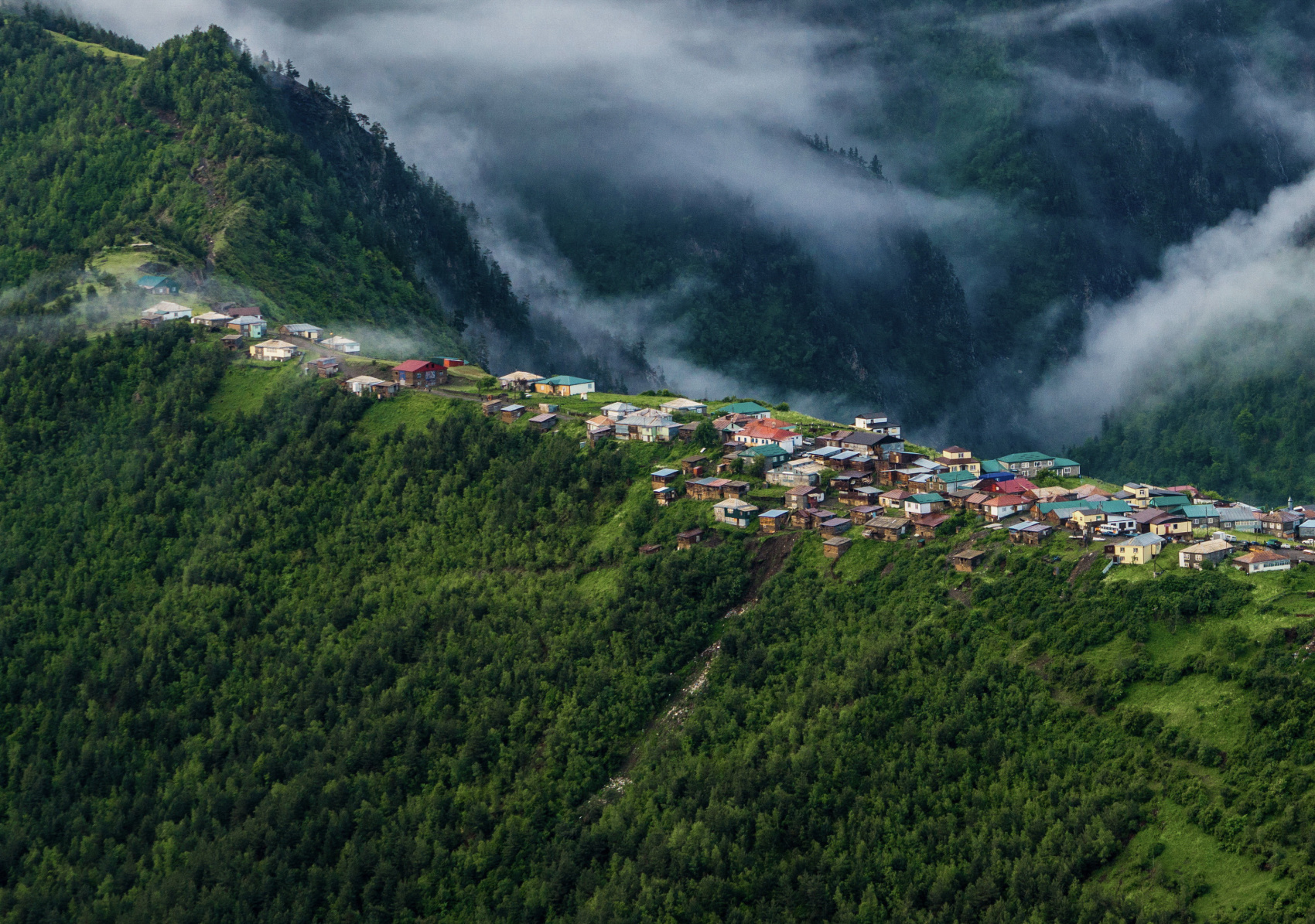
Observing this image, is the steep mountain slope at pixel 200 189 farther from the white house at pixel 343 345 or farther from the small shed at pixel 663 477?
the small shed at pixel 663 477

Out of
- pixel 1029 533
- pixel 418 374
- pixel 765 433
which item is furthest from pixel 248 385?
pixel 1029 533

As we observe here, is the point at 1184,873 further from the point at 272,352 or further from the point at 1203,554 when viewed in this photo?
the point at 272,352

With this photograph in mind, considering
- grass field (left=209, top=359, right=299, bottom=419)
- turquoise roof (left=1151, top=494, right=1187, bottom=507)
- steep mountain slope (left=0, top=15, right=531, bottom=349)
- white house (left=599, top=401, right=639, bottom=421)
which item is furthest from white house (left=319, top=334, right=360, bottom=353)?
turquoise roof (left=1151, top=494, right=1187, bottom=507)

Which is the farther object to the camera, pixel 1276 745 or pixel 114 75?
pixel 114 75

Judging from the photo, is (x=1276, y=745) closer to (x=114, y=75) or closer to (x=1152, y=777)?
(x=1152, y=777)

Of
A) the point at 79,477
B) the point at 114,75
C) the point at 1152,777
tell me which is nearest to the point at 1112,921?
the point at 1152,777

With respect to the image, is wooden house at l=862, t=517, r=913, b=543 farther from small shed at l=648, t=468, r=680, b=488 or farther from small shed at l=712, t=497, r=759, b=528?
small shed at l=648, t=468, r=680, b=488
